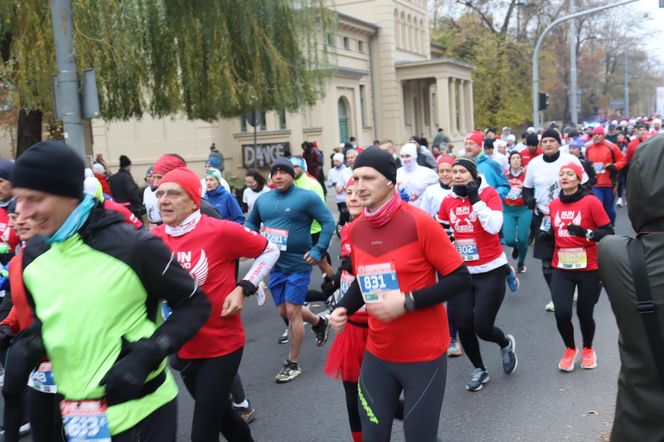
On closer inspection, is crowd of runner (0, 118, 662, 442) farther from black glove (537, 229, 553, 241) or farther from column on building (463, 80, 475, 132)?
column on building (463, 80, 475, 132)

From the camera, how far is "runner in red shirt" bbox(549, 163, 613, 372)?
5.80m

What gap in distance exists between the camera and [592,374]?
19.2 feet

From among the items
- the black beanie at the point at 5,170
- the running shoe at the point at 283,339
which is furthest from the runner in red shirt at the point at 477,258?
the black beanie at the point at 5,170

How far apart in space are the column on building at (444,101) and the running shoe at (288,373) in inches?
1458

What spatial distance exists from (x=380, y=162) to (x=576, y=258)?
3.01m

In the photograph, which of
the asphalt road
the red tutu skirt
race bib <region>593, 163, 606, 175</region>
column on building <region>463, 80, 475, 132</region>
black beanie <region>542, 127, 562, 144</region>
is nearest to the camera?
the red tutu skirt

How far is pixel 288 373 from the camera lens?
20.3ft

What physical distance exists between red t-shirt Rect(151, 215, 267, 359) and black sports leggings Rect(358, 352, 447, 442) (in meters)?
0.89

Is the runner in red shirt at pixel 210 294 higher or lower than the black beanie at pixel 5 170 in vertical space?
lower

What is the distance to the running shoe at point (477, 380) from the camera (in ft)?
18.4

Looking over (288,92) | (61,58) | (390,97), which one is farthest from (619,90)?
(61,58)

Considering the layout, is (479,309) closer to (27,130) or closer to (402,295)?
(402,295)

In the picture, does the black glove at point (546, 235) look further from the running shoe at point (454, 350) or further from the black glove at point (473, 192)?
the running shoe at point (454, 350)

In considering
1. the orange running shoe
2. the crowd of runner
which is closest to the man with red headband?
the crowd of runner
